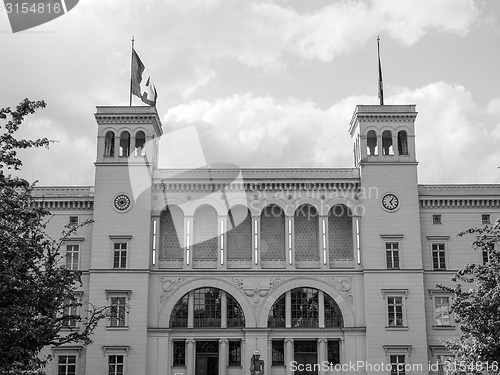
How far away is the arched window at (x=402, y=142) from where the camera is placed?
198 ft

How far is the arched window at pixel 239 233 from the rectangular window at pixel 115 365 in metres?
12.1

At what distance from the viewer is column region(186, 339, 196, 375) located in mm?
55966

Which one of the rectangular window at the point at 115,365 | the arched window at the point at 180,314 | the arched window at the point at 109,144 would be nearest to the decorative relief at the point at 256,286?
the arched window at the point at 180,314

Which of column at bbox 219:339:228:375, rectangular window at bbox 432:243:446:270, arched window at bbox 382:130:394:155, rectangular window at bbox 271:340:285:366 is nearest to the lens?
column at bbox 219:339:228:375

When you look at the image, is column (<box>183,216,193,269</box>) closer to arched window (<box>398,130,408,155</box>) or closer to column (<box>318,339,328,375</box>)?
column (<box>318,339,328,375</box>)

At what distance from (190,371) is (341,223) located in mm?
17271

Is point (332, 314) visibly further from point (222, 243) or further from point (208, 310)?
point (222, 243)

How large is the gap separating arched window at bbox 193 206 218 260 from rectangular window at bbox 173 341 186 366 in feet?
23.5

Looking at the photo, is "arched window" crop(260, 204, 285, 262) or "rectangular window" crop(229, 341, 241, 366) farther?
"arched window" crop(260, 204, 285, 262)

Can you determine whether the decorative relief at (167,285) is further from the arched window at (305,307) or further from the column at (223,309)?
the arched window at (305,307)

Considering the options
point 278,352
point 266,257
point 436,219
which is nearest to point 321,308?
point 278,352

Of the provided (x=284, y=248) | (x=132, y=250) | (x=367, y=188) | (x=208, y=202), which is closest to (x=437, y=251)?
(x=367, y=188)

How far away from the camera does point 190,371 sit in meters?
55.9

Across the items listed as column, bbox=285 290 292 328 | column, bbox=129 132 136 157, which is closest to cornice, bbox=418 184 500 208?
column, bbox=285 290 292 328
